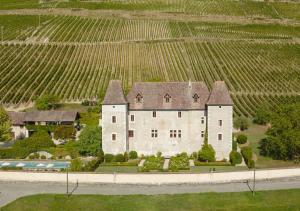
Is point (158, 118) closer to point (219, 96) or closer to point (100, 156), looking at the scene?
point (219, 96)

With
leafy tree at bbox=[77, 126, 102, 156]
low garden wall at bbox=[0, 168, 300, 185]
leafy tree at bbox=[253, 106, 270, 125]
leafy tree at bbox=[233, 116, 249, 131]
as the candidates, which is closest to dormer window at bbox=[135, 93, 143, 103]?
leafy tree at bbox=[77, 126, 102, 156]

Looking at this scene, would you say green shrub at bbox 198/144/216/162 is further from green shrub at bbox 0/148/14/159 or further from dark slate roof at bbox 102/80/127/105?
green shrub at bbox 0/148/14/159

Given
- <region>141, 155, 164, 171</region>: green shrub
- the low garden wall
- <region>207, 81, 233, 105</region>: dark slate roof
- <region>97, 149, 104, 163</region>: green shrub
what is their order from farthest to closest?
<region>207, 81, 233, 105</region>: dark slate roof < <region>97, 149, 104, 163</region>: green shrub < <region>141, 155, 164, 171</region>: green shrub < the low garden wall

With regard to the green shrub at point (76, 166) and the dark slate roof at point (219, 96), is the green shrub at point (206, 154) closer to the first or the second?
the dark slate roof at point (219, 96)

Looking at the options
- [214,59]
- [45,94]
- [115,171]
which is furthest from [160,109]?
[214,59]

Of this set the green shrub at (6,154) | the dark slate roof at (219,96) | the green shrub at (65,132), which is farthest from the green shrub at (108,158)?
the dark slate roof at (219,96)

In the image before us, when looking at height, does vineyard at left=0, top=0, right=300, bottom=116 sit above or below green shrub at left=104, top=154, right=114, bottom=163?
above
